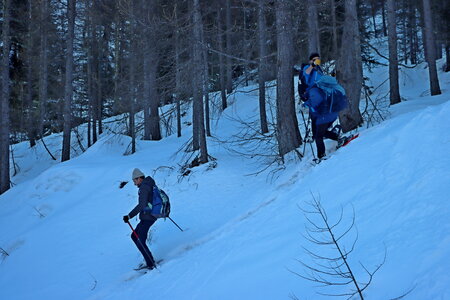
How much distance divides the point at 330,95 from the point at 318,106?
0.88ft

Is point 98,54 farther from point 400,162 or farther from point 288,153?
point 400,162

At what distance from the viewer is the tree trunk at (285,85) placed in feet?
27.7

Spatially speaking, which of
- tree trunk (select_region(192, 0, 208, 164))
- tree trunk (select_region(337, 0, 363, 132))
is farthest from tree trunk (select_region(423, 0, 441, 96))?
tree trunk (select_region(192, 0, 208, 164))

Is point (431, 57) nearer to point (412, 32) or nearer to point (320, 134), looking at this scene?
point (320, 134)

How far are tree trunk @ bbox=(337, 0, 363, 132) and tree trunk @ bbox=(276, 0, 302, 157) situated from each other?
1076 mm

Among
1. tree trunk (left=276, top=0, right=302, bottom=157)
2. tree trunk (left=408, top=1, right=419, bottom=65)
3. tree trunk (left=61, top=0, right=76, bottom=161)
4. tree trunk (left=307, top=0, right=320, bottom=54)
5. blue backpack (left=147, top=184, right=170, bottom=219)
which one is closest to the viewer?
blue backpack (left=147, top=184, right=170, bottom=219)

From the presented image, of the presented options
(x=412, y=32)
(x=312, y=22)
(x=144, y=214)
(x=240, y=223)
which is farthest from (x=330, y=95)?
(x=412, y=32)

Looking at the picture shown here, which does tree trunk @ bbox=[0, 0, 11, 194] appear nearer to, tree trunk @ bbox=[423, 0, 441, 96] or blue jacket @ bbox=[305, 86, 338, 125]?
blue jacket @ bbox=[305, 86, 338, 125]

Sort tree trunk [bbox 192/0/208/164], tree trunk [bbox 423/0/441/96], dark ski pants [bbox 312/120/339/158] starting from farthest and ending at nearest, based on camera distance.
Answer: tree trunk [bbox 423/0/441/96] < tree trunk [bbox 192/0/208/164] < dark ski pants [bbox 312/120/339/158]

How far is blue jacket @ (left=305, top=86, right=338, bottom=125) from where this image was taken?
6.41 meters

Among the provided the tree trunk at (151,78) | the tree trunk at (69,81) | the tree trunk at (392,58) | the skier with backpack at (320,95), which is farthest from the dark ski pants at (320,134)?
the tree trunk at (69,81)

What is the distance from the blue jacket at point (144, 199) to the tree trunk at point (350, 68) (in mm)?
4488

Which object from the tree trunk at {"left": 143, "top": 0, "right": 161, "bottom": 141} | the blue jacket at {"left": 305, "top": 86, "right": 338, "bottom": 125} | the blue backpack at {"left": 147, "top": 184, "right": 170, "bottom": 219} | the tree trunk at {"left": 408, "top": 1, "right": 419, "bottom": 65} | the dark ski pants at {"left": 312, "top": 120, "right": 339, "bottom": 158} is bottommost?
the blue backpack at {"left": 147, "top": 184, "right": 170, "bottom": 219}

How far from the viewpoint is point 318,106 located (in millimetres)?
6441
